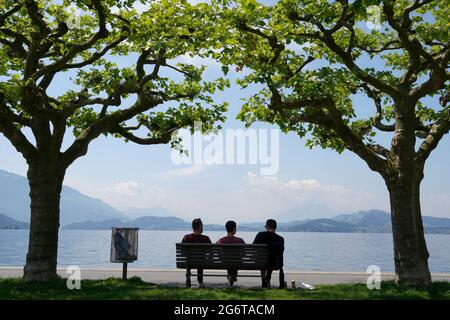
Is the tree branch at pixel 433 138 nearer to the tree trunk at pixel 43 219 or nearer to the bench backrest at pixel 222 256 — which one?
the bench backrest at pixel 222 256

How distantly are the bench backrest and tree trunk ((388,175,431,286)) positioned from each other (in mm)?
3906

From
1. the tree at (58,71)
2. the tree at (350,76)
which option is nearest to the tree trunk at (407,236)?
the tree at (350,76)

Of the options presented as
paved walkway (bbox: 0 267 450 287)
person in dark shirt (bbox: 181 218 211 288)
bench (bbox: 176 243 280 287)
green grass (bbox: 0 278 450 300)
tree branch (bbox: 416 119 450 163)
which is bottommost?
paved walkway (bbox: 0 267 450 287)

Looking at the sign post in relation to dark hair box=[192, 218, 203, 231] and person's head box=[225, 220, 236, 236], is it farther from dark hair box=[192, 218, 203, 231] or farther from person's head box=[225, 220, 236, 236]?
person's head box=[225, 220, 236, 236]

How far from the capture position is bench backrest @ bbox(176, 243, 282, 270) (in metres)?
13.0

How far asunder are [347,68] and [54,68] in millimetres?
8313

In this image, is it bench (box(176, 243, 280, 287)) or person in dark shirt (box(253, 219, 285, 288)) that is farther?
person in dark shirt (box(253, 219, 285, 288))

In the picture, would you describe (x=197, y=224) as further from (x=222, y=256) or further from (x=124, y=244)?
(x=124, y=244)

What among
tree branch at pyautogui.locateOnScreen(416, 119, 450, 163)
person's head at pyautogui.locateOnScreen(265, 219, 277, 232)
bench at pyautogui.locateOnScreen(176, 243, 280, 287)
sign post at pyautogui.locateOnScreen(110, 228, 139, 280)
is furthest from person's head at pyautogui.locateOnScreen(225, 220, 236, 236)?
tree branch at pyautogui.locateOnScreen(416, 119, 450, 163)

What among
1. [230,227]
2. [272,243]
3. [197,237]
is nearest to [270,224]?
[272,243]

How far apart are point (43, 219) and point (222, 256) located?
5.22 meters

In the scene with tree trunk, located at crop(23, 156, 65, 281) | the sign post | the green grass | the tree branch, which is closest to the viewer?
the green grass

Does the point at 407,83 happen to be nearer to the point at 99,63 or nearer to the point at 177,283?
the point at 177,283
